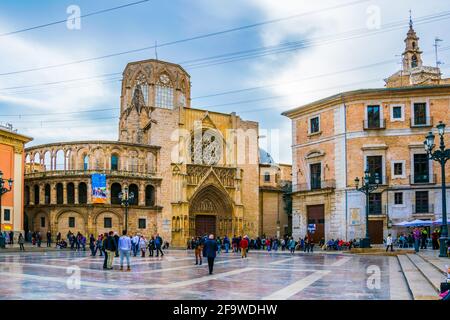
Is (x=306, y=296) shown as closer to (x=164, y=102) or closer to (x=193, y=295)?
(x=193, y=295)

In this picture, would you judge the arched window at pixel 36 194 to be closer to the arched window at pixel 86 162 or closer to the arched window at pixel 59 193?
the arched window at pixel 59 193

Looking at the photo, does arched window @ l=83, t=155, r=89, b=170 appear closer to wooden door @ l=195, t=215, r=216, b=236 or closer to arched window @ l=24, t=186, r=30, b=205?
arched window @ l=24, t=186, r=30, b=205

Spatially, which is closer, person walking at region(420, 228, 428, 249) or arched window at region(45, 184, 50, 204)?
person walking at region(420, 228, 428, 249)

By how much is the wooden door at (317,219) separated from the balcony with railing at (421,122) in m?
8.64

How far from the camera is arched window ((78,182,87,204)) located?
148ft

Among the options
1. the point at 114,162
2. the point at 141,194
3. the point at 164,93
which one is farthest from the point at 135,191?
the point at 164,93

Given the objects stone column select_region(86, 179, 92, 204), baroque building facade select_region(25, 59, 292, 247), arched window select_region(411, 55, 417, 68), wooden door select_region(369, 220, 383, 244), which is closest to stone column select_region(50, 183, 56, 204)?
baroque building facade select_region(25, 59, 292, 247)

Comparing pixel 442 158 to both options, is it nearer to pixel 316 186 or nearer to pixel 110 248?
pixel 110 248

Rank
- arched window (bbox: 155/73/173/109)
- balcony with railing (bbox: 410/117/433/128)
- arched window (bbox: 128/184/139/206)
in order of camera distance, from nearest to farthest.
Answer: balcony with railing (bbox: 410/117/433/128) < arched window (bbox: 128/184/139/206) < arched window (bbox: 155/73/173/109)

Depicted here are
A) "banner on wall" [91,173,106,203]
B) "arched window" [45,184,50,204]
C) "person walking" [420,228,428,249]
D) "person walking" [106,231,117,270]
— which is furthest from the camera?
"arched window" [45,184,50,204]

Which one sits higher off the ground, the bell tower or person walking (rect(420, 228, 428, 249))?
the bell tower

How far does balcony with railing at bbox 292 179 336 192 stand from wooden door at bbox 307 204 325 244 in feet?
4.52

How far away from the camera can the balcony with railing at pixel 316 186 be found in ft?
132

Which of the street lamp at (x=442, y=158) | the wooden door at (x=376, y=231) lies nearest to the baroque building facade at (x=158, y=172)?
the wooden door at (x=376, y=231)
